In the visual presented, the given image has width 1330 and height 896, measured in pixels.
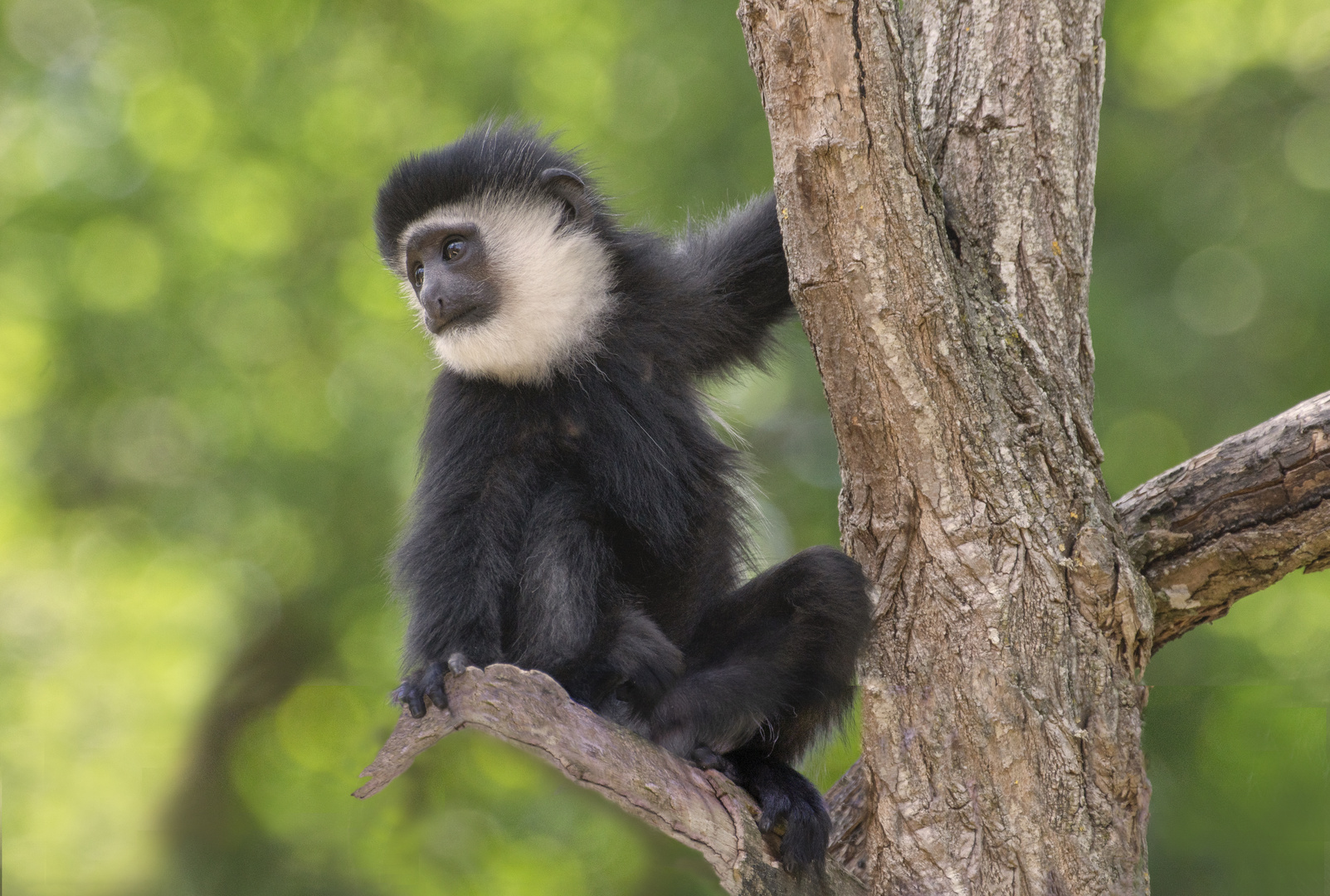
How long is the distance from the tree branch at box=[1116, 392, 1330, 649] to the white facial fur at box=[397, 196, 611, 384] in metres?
1.53

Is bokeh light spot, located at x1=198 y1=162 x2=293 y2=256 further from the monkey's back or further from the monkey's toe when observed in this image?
the monkey's toe

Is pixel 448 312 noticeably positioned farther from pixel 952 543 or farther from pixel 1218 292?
pixel 1218 292

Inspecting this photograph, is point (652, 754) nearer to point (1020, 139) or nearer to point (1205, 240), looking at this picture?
point (1020, 139)

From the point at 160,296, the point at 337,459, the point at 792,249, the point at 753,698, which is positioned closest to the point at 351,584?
the point at 337,459

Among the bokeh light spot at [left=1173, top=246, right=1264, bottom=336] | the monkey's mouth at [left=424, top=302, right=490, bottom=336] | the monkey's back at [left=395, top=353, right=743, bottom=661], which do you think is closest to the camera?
the monkey's back at [left=395, top=353, right=743, bottom=661]

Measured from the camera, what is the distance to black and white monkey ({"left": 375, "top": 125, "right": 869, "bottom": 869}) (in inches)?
108

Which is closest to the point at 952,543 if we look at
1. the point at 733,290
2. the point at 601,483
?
the point at 601,483

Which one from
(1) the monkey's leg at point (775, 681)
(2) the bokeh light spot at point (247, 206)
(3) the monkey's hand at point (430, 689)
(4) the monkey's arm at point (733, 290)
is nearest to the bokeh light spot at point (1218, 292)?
(4) the monkey's arm at point (733, 290)

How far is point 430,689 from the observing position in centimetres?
A: 256

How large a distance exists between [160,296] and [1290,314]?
17.9 feet

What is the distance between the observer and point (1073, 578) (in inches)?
98.1

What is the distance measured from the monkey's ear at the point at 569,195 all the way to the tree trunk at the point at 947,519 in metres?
1.13

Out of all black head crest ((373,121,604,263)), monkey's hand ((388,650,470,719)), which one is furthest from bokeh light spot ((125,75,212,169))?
monkey's hand ((388,650,470,719))

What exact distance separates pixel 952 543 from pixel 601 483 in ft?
3.35
